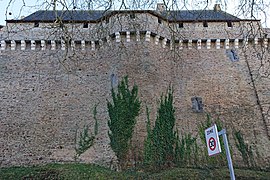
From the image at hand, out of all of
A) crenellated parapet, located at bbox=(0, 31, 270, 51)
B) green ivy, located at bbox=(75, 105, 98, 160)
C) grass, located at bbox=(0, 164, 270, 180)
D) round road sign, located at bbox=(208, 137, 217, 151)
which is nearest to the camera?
round road sign, located at bbox=(208, 137, 217, 151)

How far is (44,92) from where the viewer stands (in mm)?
13312

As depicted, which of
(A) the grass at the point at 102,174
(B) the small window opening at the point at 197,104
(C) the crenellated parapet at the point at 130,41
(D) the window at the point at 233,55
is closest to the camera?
(A) the grass at the point at 102,174

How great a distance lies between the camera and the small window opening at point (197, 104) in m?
13.1

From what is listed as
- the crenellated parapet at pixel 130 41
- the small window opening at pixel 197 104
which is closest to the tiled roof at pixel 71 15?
the crenellated parapet at pixel 130 41

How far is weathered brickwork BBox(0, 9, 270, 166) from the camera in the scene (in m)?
12.2

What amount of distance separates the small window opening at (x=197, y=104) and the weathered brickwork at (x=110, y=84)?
18cm

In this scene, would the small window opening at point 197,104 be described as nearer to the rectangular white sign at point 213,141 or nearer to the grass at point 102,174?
Result: the grass at point 102,174

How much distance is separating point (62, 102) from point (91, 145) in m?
2.38

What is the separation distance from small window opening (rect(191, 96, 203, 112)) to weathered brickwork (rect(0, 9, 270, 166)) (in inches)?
7.1

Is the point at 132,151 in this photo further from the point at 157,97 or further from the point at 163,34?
the point at 163,34

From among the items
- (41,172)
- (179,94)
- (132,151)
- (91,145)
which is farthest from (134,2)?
(179,94)

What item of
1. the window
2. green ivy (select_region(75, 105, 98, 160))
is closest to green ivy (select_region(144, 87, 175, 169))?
green ivy (select_region(75, 105, 98, 160))

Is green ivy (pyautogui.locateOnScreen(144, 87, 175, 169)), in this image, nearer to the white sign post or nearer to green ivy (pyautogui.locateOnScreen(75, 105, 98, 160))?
green ivy (pyautogui.locateOnScreen(75, 105, 98, 160))

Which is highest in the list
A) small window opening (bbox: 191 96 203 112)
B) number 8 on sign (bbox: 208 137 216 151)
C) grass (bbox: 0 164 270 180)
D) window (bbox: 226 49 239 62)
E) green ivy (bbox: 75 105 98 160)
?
window (bbox: 226 49 239 62)
